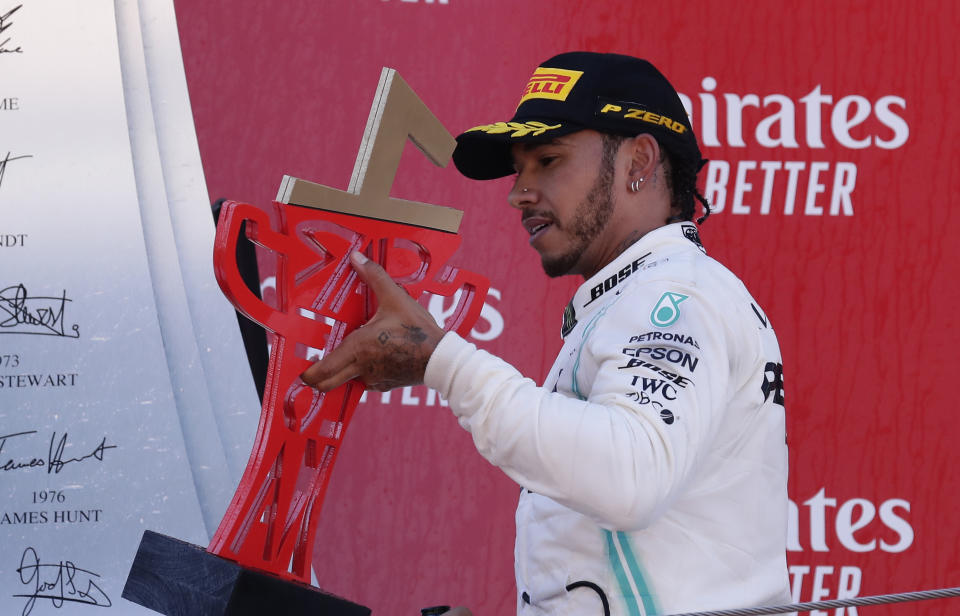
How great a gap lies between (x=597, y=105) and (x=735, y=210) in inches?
34.1

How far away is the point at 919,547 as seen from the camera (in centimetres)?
201

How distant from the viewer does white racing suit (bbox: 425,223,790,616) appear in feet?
3.16

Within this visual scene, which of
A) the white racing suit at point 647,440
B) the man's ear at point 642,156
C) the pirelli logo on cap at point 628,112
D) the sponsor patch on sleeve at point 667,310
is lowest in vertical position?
the white racing suit at point 647,440

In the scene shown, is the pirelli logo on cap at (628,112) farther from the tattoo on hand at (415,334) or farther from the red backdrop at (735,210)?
the red backdrop at (735,210)

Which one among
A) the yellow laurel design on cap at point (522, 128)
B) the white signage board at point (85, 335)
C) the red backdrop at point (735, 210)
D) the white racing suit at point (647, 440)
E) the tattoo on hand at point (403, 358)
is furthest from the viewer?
the red backdrop at point (735, 210)

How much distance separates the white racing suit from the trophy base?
0.81 ft

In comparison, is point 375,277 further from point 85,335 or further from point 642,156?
point 85,335

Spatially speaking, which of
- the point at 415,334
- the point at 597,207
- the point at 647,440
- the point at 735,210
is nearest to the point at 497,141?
the point at 597,207

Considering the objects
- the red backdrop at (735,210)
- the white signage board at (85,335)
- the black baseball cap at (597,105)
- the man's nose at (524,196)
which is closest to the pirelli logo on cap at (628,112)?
the black baseball cap at (597,105)

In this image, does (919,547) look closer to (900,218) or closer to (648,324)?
(900,218)

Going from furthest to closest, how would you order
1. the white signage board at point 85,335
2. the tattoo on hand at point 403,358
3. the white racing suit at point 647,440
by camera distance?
the white signage board at point 85,335, the tattoo on hand at point 403,358, the white racing suit at point 647,440

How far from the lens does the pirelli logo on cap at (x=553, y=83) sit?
4.16 ft

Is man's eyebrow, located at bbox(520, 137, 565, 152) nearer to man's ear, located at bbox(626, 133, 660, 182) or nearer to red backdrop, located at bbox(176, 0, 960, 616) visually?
man's ear, located at bbox(626, 133, 660, 182)

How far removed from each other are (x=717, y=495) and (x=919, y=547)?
108 centimetres
